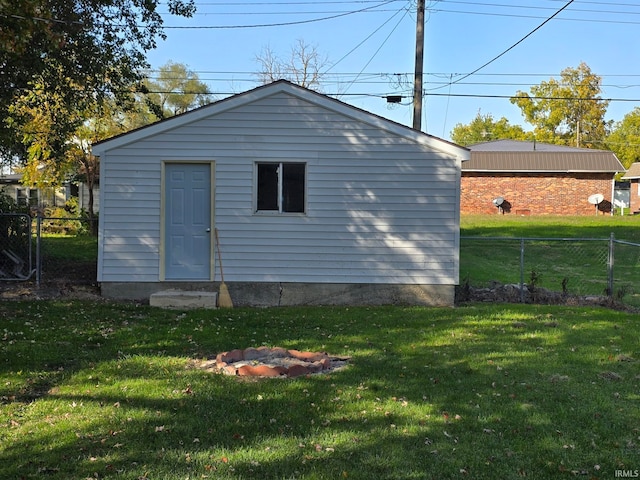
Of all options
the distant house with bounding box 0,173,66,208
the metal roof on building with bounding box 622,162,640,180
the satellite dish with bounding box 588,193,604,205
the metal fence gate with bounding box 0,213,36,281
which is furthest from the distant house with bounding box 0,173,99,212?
the metal roof on building with bounding box 622,162,640,180

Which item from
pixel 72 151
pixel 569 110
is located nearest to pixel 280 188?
pixel 72 151

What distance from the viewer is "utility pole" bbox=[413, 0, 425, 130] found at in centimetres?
1641

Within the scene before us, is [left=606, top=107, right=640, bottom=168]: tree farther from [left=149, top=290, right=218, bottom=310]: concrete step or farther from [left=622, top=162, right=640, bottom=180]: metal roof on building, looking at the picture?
[left=149, top=290, right=218, bottom=310]: concrete step

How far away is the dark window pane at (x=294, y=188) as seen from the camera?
11078 millimetres

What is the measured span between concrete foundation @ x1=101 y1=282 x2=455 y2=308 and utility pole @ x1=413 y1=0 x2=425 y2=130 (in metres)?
6.57

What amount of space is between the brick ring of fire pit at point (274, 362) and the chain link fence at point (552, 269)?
230 inches

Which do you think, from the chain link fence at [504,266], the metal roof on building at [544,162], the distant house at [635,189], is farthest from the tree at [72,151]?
the distant house at [635,189]

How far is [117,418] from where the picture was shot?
15.6ft

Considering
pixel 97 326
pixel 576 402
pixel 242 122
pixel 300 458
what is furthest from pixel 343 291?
pixel 300 458

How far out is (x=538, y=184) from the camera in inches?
1373

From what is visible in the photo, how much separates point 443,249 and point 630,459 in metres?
7.12

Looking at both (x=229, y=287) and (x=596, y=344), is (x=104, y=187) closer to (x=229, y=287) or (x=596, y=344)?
(x=229, y=287)

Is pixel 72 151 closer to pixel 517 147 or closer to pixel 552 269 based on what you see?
pixel 552 269

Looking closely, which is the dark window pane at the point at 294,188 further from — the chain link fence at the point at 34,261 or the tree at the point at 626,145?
the tree at the point at 626,145
